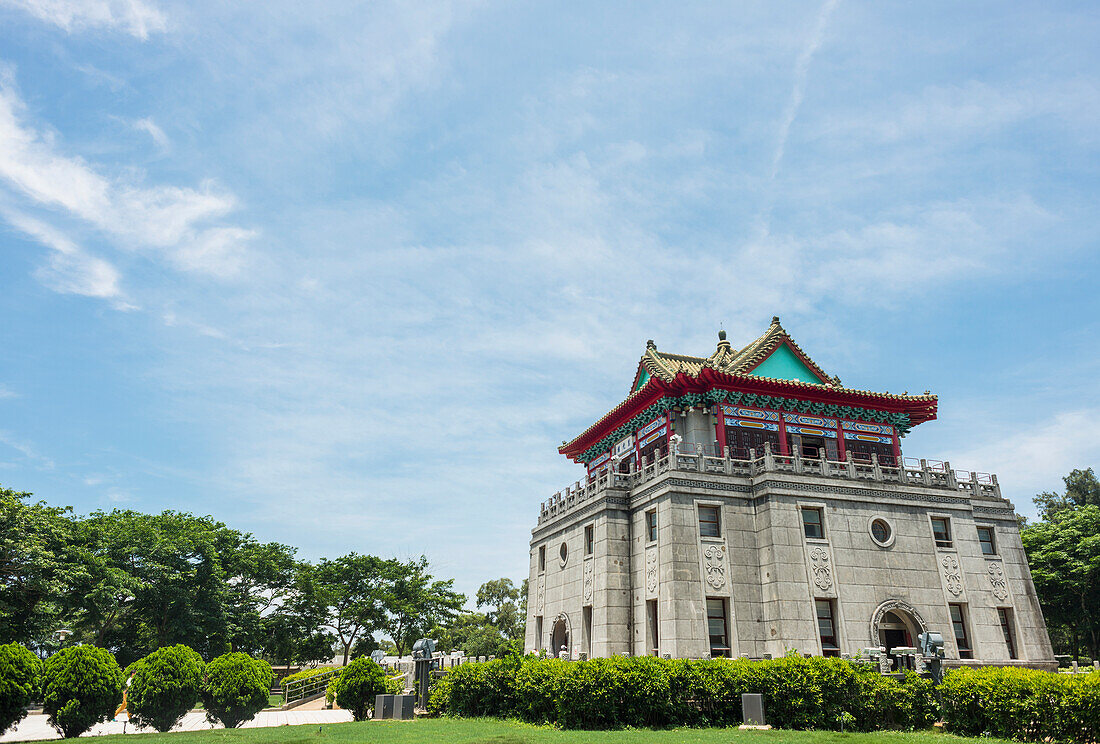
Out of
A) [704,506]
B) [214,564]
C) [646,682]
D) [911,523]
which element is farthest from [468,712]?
[214,564]

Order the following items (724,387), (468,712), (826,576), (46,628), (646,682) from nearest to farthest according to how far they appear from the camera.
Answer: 1. (646,682)
2. (468,712)
3. (826,576)
4. (724,387)
5. (46,628)

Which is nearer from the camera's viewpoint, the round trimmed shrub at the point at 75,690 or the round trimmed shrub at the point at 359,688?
the round trimmed shrub at the point at 75,690

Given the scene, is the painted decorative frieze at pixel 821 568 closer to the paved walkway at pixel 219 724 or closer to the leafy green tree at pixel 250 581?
the paved walkway at pixel 219 724

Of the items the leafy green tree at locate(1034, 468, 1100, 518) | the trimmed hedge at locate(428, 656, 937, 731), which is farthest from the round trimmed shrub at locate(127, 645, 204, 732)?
the leafy green tree at locate(1034, 468, 1100, 518)

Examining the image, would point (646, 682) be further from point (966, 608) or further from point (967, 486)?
point (967, 486)

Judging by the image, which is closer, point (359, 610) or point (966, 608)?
point (966, 608)

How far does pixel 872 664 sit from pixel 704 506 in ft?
28.5

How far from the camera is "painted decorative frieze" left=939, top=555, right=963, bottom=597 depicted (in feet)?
88.2

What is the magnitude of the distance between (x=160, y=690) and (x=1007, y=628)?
1203 inches

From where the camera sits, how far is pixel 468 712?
21.7 meters

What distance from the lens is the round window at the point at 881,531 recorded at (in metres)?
26.9

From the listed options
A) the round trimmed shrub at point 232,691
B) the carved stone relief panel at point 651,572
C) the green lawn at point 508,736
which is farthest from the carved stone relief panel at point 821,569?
the round trimmed shrub at point 232,691

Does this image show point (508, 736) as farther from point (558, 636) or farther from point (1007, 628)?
point (1007, 628)

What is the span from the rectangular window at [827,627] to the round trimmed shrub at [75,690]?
73.2 ft
